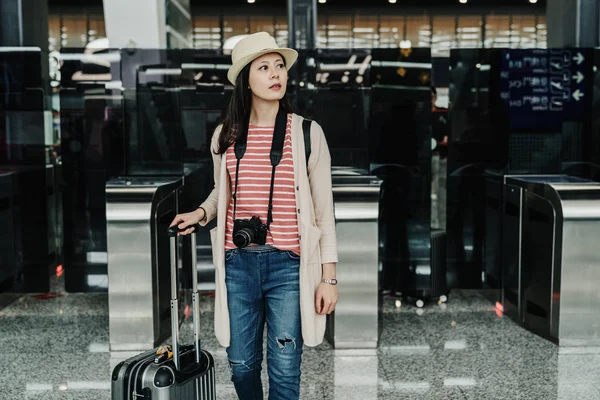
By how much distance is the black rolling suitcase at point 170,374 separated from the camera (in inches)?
94.8

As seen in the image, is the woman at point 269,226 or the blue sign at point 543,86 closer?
the woman at point 269,226

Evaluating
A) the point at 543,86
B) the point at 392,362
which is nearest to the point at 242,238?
the point at 392,362

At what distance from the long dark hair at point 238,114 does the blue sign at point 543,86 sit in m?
3.96

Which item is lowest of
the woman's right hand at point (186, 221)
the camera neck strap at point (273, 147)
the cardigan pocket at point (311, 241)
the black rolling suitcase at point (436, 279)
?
the black rolling suitcase at point (436, 279)

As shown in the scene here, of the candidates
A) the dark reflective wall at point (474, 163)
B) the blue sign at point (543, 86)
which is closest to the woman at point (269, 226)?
the dark reflective wall at point (474, 163)

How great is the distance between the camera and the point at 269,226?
2535 millimetres

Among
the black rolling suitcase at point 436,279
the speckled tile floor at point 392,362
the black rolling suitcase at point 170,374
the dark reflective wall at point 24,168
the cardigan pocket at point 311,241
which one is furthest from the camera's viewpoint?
the dark reflective wall at point 24,168

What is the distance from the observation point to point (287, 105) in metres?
2.68

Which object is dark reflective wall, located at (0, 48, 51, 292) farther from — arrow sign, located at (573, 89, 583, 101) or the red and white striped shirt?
arrow sign, located at (573, 89, 583, 101)

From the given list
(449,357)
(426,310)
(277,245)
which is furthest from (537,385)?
(277,245)

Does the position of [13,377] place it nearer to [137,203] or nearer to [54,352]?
[54,352]

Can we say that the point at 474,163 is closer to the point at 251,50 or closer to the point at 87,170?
the point at 87,170

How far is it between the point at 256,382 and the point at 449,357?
6.64 ft

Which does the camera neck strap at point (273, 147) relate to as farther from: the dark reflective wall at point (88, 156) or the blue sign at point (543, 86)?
the blue sign at point (543, 86)
